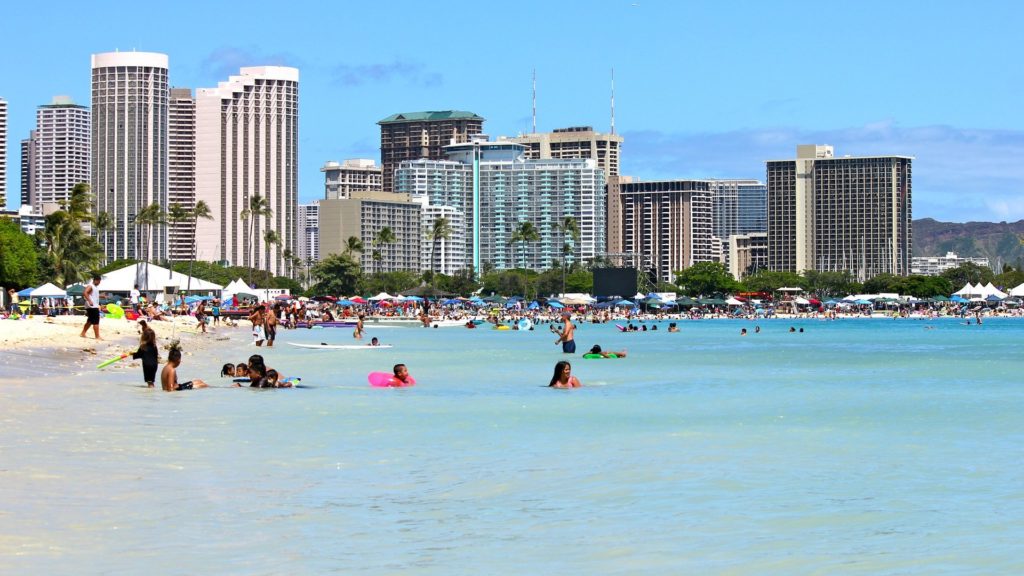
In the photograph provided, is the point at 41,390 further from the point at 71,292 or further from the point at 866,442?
the point at 71,292

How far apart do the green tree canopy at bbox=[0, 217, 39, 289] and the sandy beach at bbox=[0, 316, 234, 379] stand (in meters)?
30.4

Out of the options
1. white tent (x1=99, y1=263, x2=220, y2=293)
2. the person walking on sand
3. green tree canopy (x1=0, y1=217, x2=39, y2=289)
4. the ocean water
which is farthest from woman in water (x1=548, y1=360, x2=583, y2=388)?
green tree canopy (x1=0, y1=217, x2=39, y2=289)

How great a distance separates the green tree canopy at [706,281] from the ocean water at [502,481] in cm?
14452

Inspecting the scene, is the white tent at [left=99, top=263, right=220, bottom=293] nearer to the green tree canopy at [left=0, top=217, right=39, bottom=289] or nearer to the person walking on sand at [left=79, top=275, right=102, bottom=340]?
the green tree canopy at [left=0, top=217, right=39, bottom=289]

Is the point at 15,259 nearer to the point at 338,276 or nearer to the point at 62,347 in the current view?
the point at 62,347

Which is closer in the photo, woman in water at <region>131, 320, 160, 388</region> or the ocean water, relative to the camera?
the ocean water

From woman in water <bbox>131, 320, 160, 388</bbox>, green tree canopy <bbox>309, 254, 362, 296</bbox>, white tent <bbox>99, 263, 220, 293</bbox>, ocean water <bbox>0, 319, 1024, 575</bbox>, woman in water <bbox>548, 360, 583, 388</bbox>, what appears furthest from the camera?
green tree canopy <bbox>309, 254, 362, 296</bbox>

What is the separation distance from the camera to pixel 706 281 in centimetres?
16912

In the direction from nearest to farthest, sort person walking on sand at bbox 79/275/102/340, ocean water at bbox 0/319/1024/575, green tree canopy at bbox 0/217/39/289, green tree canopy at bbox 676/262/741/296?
ocean water at bbox 0/319/1024/575 → person walking on sand at bbox 79/275/102/340 → green tree canopy at bbox 0/217/39/289 → green tree canopy at bbox 676/262/741/296

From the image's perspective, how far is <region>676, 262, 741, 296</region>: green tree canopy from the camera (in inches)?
6683

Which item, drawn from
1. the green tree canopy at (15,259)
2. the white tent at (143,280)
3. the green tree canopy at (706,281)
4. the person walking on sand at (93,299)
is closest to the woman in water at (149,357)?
the person walking on sand at (93,299)

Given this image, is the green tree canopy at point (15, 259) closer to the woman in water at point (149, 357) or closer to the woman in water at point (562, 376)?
the woman in water at point (149, 357)

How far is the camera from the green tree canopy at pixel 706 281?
169750 mm

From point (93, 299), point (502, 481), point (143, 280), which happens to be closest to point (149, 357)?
point (93, 299)
